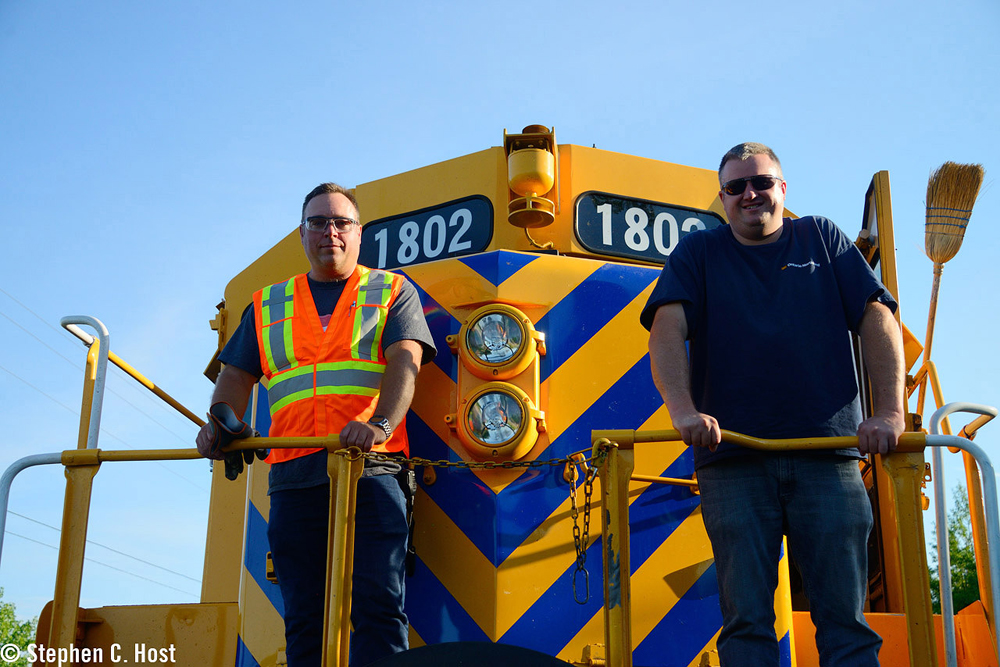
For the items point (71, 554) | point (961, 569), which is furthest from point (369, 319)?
point (961, 569)

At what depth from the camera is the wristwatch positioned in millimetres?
2920

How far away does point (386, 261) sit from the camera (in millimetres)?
4281

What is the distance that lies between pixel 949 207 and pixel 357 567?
3662 millimetres

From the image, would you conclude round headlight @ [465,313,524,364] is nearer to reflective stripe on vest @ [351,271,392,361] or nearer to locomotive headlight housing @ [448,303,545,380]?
locomotive headlight housing @ [448,303,545,380]

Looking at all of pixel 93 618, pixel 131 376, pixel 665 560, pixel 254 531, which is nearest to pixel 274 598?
pixel 254 531

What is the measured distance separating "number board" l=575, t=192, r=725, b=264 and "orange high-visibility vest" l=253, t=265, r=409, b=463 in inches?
41.9

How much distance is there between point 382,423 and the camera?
2943mm

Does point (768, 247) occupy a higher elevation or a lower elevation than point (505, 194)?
lower

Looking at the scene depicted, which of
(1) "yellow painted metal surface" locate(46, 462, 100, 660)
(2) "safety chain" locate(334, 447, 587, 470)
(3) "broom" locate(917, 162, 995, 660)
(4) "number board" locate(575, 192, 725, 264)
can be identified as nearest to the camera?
(2) "safety chain" locate(334, 447, 587, 470)

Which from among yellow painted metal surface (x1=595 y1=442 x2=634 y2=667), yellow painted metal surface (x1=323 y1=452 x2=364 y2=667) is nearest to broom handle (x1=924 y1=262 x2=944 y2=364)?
yellow painted metal surface (x1=595 y1=442 x2=634 y2=667)

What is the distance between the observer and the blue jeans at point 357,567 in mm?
2891

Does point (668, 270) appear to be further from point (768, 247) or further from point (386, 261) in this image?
point (386, 261)

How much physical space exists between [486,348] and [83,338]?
152 cm

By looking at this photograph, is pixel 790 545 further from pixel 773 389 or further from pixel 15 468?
pixel 15 468
